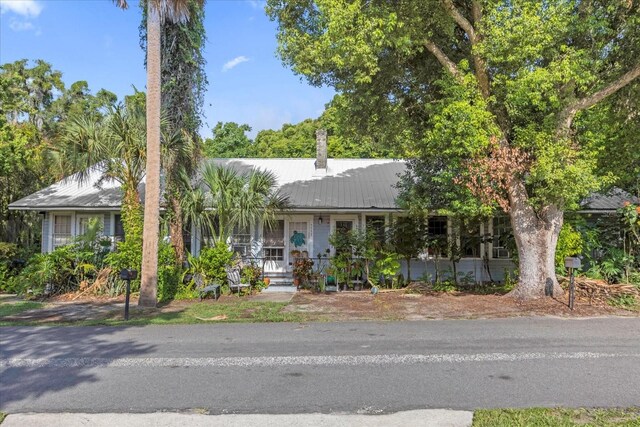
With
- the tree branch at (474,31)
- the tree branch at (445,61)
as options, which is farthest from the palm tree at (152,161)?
the tree branch at (474,31)

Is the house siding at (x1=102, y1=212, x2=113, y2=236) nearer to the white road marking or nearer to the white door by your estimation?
the white door

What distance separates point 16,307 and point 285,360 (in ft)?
28.9

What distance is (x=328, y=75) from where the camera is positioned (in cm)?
1252

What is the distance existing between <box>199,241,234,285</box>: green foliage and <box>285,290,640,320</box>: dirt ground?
2.41 meters

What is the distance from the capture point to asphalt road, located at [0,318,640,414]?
4.93m

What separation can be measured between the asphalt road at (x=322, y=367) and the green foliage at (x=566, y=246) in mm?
3437

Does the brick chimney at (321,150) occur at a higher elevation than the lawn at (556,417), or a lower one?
higher

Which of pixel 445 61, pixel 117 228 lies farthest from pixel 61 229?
pixel 445 61

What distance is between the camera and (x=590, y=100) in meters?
10.4

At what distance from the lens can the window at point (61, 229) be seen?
54.0 ft

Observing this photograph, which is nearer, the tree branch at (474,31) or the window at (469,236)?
the tree branch at (474,31)

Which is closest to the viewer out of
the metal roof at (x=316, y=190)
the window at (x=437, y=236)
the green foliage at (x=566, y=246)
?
the green foliage at (x=566, y=246)

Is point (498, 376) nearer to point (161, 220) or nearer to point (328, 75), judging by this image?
point (328, 75)

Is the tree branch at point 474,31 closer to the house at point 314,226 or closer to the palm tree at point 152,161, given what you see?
the house at point 314,226
